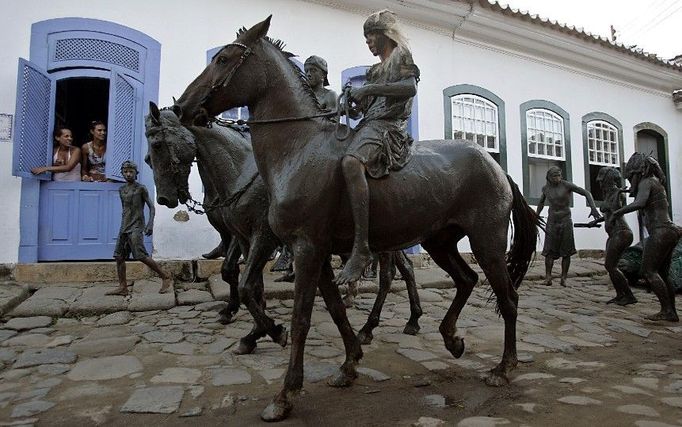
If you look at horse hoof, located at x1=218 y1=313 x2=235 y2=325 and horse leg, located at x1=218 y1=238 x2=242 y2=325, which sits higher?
horse leg, located at x1=218 y1=238 x2=242 y2=325

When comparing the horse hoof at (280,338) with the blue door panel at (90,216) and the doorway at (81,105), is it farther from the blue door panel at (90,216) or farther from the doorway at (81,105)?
the doorway at (81,105)

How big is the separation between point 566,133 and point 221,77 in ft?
32.6

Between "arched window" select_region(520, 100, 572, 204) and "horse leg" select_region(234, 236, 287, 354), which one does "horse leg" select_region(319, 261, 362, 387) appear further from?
"arched window" select_region(520, 100, 572, 204)

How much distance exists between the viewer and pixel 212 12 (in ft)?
24.2

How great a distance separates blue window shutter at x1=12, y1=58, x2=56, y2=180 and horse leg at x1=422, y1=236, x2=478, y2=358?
19.2 ft

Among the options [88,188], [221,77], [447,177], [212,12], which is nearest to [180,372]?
[221,77]

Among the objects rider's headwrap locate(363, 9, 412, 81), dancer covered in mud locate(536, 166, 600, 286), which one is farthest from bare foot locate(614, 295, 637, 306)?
rider's headwrap locate(363, 9, 412, 81)

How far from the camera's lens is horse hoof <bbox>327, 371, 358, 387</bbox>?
286 centimetres

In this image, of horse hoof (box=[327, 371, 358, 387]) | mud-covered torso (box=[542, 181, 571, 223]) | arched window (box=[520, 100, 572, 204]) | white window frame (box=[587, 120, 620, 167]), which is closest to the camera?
horse hoof (box=[327, 371, 358, 387])

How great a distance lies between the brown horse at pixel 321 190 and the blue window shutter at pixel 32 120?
4833 millimetres

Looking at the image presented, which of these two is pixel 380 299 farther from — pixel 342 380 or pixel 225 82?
pixel 225 82

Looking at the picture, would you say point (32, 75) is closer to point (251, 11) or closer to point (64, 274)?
point (64, 274)

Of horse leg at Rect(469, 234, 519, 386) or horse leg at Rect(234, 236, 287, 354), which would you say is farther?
horse leg at Rect(234, 236, 287, 354)

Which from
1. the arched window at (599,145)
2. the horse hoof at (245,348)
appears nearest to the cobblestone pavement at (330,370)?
the horse hoof at (245,348)
